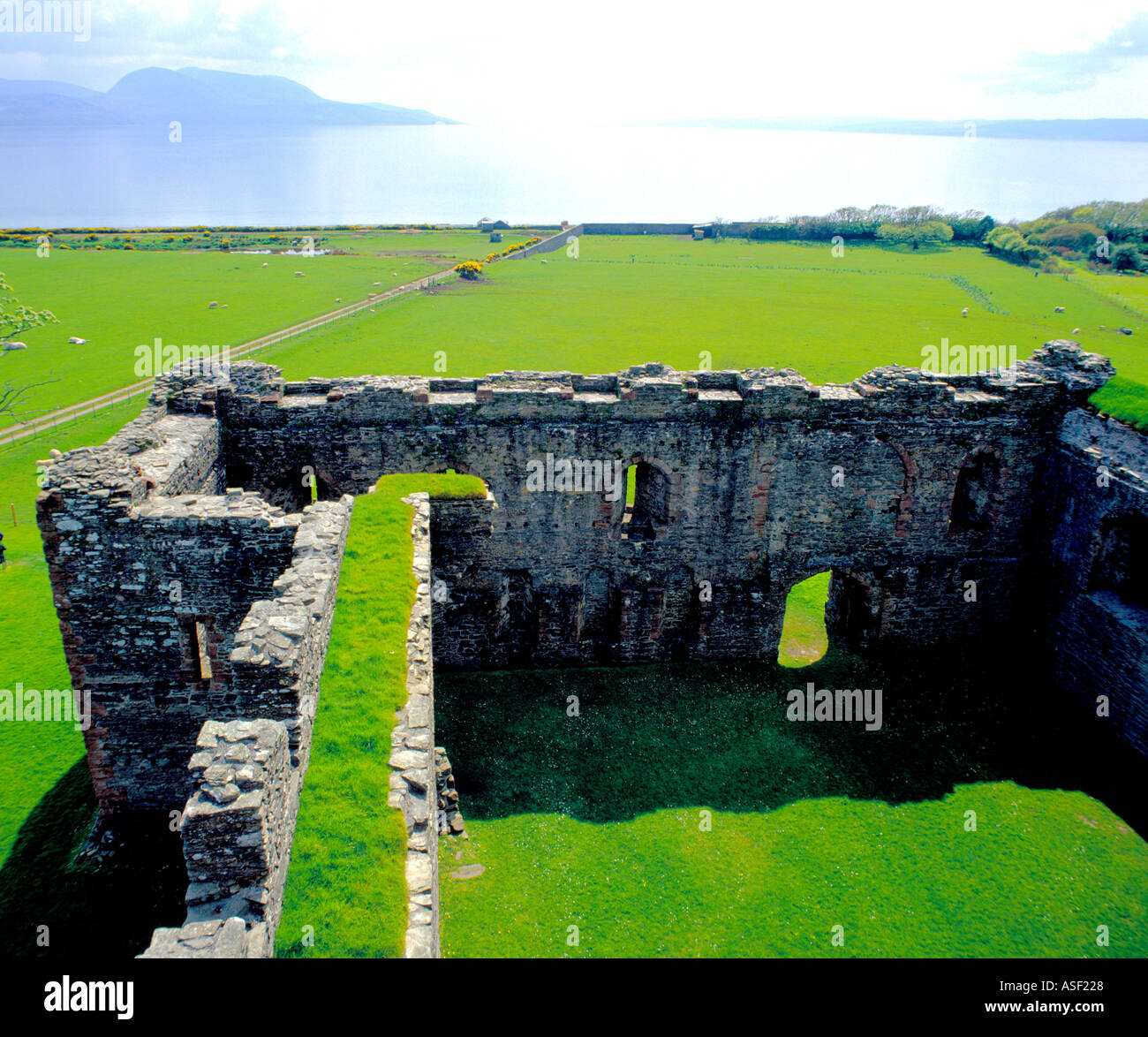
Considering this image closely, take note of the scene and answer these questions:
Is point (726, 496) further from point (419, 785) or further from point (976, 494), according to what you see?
point (419, 785)

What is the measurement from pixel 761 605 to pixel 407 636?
9475mm

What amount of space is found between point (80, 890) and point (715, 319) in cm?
5058

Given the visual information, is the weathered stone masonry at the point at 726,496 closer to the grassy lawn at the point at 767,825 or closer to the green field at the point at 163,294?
the grassy lawn at the point at 767,825

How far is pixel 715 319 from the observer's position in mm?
55406

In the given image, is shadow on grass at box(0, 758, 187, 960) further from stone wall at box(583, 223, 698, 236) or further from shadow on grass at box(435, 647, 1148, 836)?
stone wall at box(583, 223, 698, 236)

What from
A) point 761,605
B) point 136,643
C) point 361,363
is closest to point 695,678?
point 761,605

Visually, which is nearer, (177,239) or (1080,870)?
(1080,870)

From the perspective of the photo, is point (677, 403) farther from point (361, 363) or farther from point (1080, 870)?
point (361, 363)

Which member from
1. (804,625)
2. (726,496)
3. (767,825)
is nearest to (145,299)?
(726,496)

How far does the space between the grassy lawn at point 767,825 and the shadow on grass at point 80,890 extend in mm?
4138

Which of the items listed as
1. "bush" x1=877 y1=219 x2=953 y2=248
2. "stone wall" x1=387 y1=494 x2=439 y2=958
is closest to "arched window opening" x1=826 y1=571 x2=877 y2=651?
"stone wall" x1=387 y1=494 x2=439 y2=958

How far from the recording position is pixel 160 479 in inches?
498

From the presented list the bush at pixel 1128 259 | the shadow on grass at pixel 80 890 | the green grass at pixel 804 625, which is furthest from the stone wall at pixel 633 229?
the shadow on grass at pixel 80 890

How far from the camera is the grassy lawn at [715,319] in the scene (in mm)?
43312
